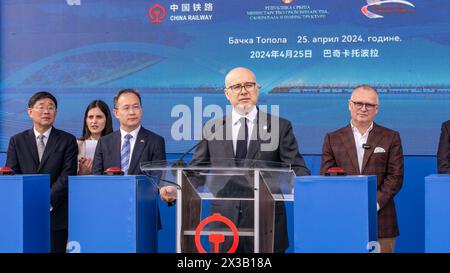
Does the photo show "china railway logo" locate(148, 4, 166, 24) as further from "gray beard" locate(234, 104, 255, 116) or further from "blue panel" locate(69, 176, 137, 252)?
"blue panel" locate(69, 176, 137, 252)

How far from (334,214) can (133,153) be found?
1.71 m

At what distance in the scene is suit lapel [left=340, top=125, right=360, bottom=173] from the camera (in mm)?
5384

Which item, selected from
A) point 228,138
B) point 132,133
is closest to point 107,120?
point 132,133

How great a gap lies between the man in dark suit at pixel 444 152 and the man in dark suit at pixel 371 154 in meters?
0.26

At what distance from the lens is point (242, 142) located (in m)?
4.84

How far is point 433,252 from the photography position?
13.3 ft

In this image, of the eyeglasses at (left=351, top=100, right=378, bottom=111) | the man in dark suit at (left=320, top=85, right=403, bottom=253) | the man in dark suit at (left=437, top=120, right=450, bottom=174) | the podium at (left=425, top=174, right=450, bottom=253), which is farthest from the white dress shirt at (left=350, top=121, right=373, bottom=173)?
the podium at (left=425, top=174, right=450, bottom=253)

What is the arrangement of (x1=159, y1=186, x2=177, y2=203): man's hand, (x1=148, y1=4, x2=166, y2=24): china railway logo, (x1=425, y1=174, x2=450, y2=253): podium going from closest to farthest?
(x1=425, y1=174, x2=450, y2=253): podium, (x1=159, y1=186, x2=177, y2=203): man's hand, (x1=148, y1=4, x2=166, y2=24): china railway logo

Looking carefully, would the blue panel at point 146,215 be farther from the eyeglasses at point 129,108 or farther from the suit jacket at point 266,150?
the eyeglasses at point 129,108

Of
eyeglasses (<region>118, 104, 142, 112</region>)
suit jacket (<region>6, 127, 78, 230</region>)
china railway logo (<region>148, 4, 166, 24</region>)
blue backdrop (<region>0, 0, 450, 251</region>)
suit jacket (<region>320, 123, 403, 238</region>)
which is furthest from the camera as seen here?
china railway logo (<region>148, 4, 166, 24</region>)

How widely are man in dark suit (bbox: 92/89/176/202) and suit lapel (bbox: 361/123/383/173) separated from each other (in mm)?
1281

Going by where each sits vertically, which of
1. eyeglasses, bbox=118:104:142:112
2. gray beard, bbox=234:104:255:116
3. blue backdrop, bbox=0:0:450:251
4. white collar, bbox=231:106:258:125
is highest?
blue backdrop, bbox=0:0:450:251

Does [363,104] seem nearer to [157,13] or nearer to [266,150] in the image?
[266,150]

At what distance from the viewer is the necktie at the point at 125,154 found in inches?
213
